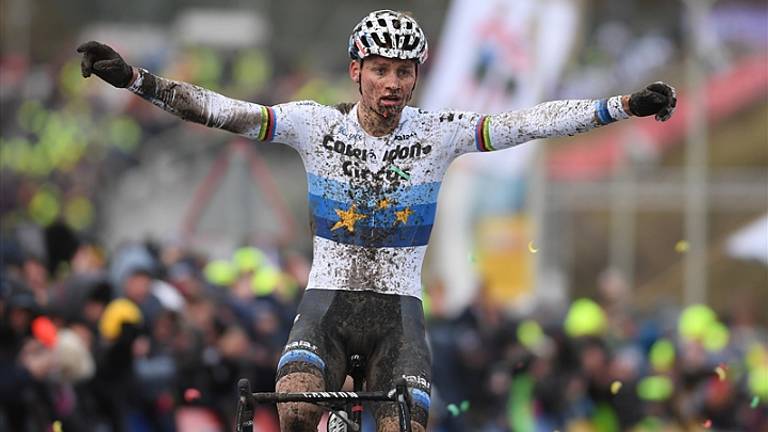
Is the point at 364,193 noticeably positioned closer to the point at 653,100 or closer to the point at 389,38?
the point at 389,38

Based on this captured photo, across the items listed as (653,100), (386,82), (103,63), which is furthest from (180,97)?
(653,100)

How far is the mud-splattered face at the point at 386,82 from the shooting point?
28.5 feet

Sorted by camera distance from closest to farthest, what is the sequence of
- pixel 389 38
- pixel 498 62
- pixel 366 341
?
1. pixel 389 38
2. pixel 366 341
3. pixel 498 62

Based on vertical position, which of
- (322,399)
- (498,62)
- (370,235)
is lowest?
(322,399)

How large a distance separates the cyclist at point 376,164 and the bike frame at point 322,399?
0.54 m

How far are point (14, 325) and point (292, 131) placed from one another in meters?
3.54

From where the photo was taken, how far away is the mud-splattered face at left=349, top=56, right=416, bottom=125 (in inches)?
342

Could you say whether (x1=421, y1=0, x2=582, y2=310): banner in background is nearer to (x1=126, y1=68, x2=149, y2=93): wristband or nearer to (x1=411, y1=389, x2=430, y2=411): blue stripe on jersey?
(x1=411, y1=389, x2=430, y2=411): blue stripe on jersey

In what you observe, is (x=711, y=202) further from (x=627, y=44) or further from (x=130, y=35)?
(x=130, y=35)

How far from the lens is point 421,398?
8359 mm

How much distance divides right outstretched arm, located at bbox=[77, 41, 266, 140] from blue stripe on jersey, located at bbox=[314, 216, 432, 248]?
21.4 inches

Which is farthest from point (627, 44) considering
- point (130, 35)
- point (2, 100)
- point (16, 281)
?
point (16, 281)

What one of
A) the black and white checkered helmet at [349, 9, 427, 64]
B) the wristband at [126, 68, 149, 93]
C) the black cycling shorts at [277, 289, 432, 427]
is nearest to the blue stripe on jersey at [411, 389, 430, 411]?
the black cycling shorts at [277, 289, 432, 427]

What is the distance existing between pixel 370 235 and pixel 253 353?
5.14 metres
